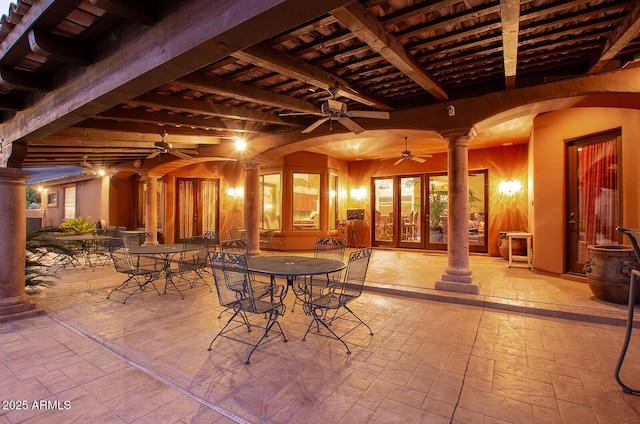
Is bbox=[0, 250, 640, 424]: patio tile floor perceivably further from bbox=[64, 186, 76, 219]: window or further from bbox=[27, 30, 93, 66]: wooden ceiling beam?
bbox=[64, 186, 76, 219]: window

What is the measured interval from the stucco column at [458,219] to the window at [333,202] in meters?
5.41

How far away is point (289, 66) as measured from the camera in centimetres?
345

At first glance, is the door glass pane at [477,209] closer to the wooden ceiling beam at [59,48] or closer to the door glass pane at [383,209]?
the door glass pane at [383,209]

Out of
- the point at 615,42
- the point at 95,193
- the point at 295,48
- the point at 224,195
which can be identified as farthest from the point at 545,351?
the point at 95,193

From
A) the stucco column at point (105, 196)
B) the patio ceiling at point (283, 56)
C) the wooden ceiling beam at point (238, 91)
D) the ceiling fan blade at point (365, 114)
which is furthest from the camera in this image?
the stucco column at point (105, 196)

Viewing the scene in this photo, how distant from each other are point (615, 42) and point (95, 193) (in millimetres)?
15903

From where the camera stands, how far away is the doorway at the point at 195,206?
1145 centimetres

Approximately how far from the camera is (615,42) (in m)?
3.11

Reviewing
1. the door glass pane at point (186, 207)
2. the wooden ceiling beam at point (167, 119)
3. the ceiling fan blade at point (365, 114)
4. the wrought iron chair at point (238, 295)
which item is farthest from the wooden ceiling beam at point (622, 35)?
the door glass pane at point (186, 207)

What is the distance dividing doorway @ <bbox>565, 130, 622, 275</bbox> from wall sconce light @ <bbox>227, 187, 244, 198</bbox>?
8.97 metres

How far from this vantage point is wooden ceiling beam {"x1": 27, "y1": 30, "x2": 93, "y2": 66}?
2449 mm

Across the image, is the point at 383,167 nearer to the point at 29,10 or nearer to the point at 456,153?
the point at 456,153

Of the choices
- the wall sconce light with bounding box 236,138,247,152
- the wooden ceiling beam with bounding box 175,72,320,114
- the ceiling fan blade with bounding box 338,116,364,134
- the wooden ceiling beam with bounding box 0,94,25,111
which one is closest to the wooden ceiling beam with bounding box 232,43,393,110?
the ceiling fan blade with bounding box 338,116,364,134

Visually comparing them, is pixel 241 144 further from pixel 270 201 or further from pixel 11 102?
pixel 11 102
